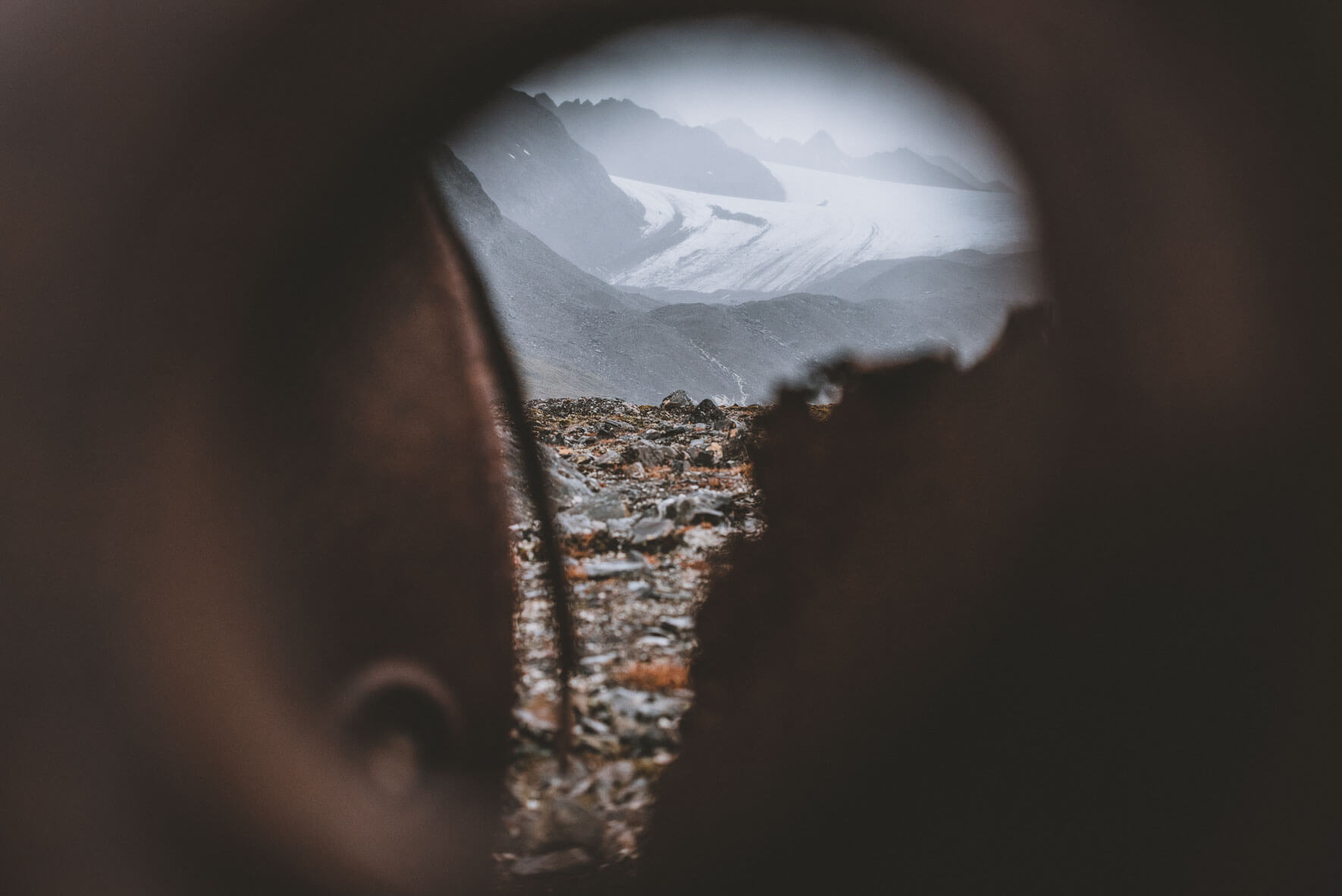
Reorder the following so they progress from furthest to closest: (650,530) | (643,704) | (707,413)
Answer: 1. (707,413)
2. (650,530)
3. (643,704)

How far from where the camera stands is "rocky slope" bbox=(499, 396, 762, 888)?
0.87 m

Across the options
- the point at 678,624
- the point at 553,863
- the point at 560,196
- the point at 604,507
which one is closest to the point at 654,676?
the point at 678,624

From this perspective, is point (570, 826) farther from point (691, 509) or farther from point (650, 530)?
point (691, 509)

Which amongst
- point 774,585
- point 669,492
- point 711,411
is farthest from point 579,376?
point 774,585

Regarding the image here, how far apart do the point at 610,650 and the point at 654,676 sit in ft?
0.60

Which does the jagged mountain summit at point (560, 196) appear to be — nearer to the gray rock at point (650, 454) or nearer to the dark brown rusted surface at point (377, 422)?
the gray rock at point (650, 454)

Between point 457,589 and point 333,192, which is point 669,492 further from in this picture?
point 333,192

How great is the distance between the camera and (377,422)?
2.71 ft

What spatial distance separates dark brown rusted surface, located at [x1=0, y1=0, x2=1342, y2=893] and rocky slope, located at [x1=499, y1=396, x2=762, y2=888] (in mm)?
108

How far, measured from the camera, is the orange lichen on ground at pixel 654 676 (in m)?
1.19

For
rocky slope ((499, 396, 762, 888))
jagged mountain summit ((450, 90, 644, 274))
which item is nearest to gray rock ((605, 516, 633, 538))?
rocky slope ((499, 396, 762, 888))

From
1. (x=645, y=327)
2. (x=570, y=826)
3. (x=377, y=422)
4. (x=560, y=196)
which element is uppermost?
(x=560, y=196)

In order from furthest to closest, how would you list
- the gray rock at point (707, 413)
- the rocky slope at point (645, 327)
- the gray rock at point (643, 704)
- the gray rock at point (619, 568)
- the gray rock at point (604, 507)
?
the rocky slope at point (645, 327)
the gray rock at point (707, 413)
the gray rock at point (604, 507)
the gray rock at point (619, 568)
the gray rock at point (643, 704)

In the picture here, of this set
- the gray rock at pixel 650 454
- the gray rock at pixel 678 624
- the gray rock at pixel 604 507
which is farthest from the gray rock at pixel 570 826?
the gray rock at pixel 650 454
